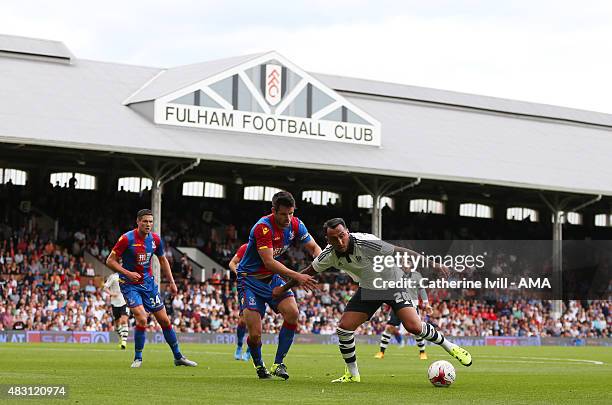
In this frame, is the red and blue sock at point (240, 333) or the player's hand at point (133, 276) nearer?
the player's hand at point (133, 276)

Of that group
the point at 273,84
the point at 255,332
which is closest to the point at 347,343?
the point at 255,332

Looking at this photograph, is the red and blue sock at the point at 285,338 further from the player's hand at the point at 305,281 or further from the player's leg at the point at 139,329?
the player's leg at the point at 139,329

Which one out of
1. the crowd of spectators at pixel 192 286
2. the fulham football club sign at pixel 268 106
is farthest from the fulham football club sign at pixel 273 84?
the crowd of spectators at pixel 192 286

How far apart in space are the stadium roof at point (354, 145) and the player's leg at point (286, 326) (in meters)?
21.5

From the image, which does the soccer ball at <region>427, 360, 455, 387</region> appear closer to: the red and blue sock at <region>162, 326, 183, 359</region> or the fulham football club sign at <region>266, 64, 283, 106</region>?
the red and blue sock at <region>162, 326, 183, 359</region>

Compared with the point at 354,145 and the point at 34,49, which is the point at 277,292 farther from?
the point at 34,49

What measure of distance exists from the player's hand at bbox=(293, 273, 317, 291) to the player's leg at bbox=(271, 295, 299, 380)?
0.90 meters

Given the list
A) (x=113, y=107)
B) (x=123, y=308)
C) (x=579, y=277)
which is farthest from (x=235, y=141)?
(x=579, y=277)

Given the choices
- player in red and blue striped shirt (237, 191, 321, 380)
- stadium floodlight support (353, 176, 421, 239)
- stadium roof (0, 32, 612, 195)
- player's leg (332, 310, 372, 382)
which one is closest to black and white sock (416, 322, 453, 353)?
player's leg (332, 310, 372, 382)

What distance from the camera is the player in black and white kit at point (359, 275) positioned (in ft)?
43.9

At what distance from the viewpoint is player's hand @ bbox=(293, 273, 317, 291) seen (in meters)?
13.3

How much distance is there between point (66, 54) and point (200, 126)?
23.7 feet

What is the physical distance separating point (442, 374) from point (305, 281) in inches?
78.4

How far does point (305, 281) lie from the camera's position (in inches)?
523
